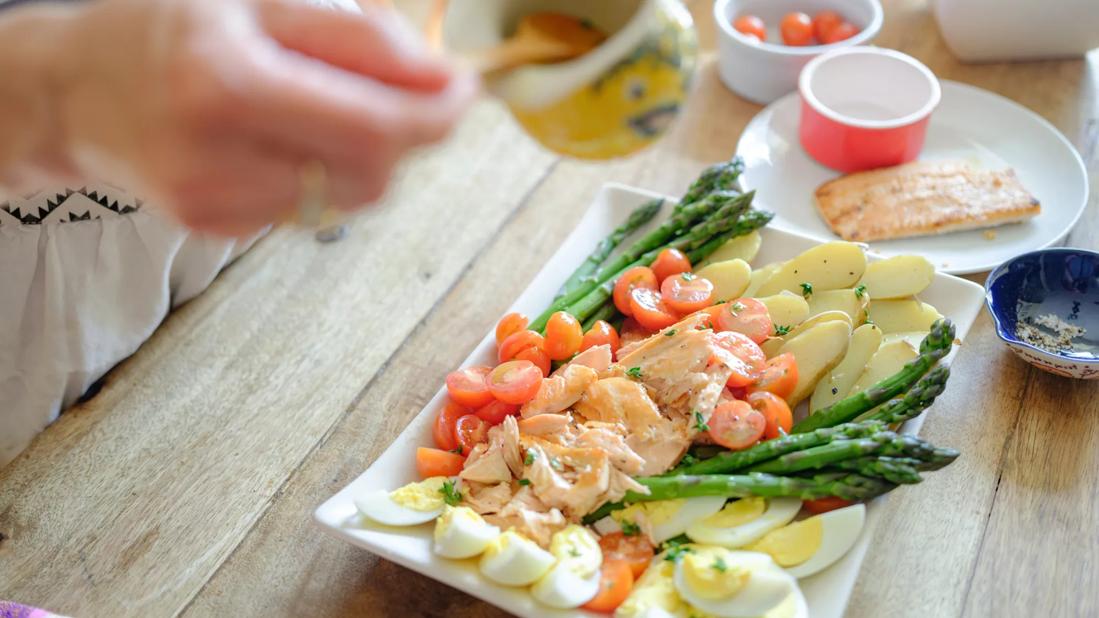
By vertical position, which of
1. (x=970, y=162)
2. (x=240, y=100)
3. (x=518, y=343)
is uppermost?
(x=240, y=100)

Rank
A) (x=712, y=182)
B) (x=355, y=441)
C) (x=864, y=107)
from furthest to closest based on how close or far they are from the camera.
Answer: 1. (x=864, y=107)
2. (x=712, y=182)
3. (x=355, y=441)

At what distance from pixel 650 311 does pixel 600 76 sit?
73 cm

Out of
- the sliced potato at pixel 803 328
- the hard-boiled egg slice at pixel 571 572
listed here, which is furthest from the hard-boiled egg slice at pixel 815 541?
the sliced potato at pixel 803 328

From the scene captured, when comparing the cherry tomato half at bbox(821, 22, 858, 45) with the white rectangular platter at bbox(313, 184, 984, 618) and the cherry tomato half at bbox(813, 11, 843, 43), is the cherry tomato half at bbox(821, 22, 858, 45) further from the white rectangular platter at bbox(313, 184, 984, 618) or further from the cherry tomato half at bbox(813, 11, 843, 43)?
the white rectangular platter at bbox(313, 184, 984, 618)

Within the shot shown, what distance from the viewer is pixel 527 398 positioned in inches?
70.4

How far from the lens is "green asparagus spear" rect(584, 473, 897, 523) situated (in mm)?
1601

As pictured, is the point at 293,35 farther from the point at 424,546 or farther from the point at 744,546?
the point at 744,546

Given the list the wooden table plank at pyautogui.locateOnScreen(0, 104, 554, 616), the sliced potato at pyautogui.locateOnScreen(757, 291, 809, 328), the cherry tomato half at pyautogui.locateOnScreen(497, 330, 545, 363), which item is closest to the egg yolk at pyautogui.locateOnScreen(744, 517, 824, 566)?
the sliced potato at pyautogui.locateOnScreen(757, 291, 809, 328)

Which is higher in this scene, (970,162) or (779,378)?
(779,378)

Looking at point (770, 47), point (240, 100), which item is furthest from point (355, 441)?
point (770, 47)

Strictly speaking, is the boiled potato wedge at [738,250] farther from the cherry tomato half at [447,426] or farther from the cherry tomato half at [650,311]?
the cherry tomato half at [447,426]

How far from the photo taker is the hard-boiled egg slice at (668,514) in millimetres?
1611

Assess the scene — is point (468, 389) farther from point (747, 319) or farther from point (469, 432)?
point (747, 319)

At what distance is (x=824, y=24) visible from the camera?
111 inches
